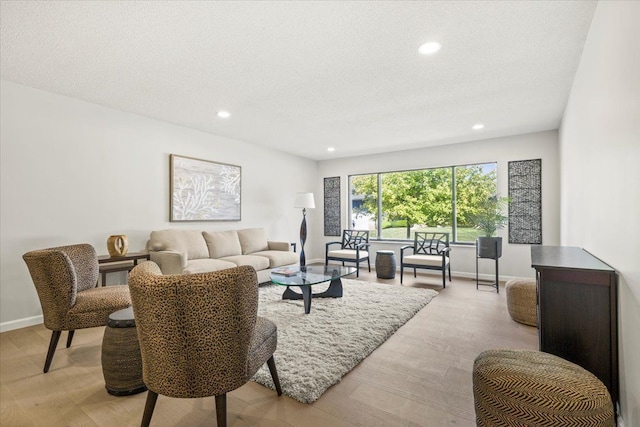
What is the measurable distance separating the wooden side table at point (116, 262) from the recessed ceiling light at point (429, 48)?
12.0 ft

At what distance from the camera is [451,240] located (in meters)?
5.72

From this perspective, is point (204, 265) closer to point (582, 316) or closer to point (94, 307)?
point (94, 307)

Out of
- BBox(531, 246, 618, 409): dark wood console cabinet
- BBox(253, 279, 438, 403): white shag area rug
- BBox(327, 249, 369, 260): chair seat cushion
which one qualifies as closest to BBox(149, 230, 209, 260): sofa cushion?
BBox(253, 279, 438, 403): white shag area rug

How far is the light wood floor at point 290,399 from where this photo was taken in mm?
1682

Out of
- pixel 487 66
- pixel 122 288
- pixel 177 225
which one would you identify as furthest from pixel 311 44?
pixel 177 225

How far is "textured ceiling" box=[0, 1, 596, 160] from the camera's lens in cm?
202

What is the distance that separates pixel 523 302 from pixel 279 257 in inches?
128

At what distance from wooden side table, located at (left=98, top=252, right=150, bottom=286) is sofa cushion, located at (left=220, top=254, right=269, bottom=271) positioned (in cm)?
110

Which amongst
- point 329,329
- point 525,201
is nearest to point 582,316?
point 329,329

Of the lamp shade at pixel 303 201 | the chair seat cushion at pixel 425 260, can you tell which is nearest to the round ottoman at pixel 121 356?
the chair seat cushion at pixel 425 260

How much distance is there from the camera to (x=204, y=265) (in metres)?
3.87

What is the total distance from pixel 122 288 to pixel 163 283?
1744 mm

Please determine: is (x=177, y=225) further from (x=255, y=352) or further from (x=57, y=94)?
(x=255, y=352)

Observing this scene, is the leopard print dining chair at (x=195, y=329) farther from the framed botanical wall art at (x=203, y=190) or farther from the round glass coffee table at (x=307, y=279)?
the framed botanical wall art at (x=203, y=190)
